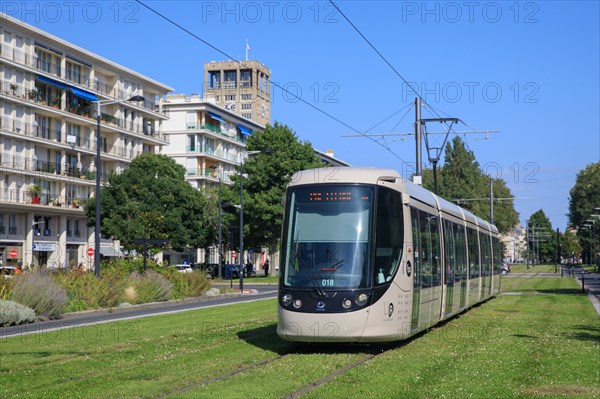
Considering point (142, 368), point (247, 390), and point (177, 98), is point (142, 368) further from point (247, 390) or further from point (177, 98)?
point (177, 98)

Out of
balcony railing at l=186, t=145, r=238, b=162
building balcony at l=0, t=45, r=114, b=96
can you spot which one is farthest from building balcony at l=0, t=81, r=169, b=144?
balcony railing at l=186, t=145, r=238, b=162

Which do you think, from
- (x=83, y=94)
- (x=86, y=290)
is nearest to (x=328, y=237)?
(x=86, y=290)

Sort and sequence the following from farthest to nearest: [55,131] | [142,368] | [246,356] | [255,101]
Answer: [255,101], [55,131], [246,356], [142,368]

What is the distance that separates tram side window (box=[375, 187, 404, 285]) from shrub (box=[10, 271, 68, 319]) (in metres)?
14.0

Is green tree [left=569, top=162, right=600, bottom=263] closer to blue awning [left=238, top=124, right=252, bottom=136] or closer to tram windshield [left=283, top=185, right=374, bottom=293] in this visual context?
blue awning [left=238, top=124, right=252, bottom=136]

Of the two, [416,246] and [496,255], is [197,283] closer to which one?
[496,255]

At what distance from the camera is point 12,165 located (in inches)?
2635

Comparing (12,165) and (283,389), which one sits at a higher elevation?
(12,165)

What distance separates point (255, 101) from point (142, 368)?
141388mm

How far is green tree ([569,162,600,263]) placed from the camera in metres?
107

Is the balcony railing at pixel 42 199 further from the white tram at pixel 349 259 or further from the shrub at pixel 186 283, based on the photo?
the white tram at pixel 349 259

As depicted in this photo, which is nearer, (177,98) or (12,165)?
(12,165)

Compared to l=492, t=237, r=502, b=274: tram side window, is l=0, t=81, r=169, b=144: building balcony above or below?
above

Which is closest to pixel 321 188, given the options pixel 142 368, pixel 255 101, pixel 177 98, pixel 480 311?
pixel 142 368
